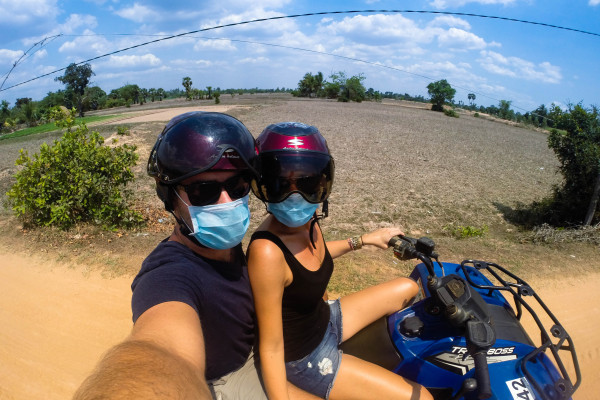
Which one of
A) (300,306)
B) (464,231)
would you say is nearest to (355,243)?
(300,306)

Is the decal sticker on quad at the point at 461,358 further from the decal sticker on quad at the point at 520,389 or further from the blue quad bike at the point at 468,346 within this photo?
the decal sticker on quad at the point at 520,389

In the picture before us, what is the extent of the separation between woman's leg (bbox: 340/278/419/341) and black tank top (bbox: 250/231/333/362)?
1.02 ft

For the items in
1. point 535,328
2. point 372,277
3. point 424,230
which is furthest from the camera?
point 424,230

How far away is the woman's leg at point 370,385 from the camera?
1685 mm

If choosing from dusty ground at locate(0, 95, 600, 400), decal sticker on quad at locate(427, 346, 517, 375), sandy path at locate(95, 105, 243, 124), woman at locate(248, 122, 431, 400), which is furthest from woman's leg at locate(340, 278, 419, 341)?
sandy path at locate(95, 105, 243, 124)

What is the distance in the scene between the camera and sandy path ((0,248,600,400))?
10.2ft

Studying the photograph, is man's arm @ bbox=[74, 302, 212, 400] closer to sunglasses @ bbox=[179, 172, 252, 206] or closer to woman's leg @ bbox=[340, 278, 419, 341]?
sunglasses @ bbox=[179, 172, 252, 206]

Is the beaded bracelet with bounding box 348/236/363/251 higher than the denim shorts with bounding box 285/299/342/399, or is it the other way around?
the beaded bracelet with bounding box 348/236/363/251

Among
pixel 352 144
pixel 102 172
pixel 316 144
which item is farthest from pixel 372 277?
pixel 352 144

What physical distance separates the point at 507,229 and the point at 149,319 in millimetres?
7015

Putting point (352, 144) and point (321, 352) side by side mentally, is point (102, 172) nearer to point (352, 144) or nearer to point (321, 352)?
point (321, 352)

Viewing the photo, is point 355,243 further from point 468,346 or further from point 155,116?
point 155,116

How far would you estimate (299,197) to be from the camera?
181 cm

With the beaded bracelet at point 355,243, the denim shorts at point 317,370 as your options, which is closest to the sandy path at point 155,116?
the beaded bracelet at point 355,243
